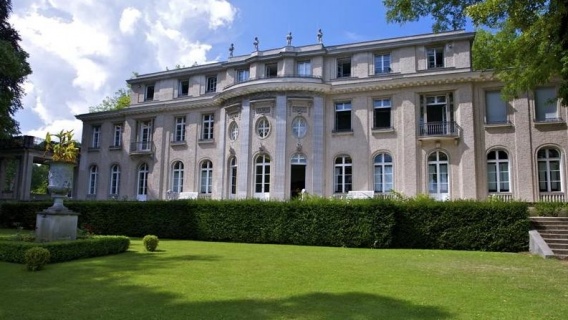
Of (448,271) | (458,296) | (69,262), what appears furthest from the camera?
(69,262)

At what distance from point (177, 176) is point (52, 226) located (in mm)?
17520

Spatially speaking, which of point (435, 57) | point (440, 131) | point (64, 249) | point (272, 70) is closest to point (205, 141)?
point (272, 70)

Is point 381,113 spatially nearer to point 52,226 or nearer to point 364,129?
point 364,129

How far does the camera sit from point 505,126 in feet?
76.9

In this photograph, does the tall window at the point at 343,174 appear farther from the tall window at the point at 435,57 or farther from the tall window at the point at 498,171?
the tall window at the point at 498,171

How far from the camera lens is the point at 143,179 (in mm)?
32312

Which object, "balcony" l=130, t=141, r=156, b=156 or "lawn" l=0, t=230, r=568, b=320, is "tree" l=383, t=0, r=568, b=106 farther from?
"balcony" l=130, t=141, r=156, b=156

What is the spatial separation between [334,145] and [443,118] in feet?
21.4

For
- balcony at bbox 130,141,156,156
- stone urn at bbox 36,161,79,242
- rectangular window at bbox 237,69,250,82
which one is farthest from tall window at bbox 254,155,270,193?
stone urn at bbox 36,161,79,242

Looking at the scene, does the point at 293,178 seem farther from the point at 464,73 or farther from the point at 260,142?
the point at 464,73

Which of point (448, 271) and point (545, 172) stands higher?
point (545, 172)

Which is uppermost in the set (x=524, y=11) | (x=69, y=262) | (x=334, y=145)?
(x=524, y=11)

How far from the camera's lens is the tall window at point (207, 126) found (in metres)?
30.4

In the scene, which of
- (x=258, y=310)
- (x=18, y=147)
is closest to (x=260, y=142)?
(x=258, y=310)
